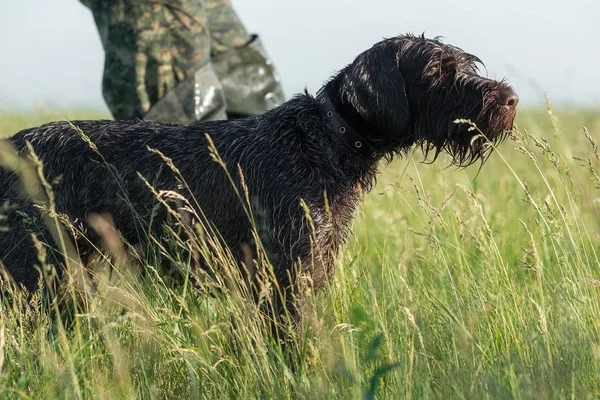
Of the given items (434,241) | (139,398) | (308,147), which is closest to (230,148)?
(308,147)

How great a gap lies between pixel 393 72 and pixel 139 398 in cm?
200

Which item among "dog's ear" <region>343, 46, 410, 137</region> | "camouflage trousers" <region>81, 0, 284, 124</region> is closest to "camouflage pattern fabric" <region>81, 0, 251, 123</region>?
"camouflage trousers" <region>81, 0, 284, 124</region>

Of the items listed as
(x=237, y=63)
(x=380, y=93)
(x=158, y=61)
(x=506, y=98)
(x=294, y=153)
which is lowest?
(x=294, y=153)

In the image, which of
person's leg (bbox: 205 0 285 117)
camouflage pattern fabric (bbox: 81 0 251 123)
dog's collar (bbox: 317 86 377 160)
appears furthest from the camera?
person's leg (bbox: 205 0 285 117)

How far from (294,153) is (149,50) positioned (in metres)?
1.98

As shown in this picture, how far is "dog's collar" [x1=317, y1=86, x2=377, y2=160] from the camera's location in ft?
13.4

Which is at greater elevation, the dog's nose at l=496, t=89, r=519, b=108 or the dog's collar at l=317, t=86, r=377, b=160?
the dog's nose at l=496, t=89, r=519, b=108

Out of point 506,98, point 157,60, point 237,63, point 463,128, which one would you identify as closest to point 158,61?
point 157,60

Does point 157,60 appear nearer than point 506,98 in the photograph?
No

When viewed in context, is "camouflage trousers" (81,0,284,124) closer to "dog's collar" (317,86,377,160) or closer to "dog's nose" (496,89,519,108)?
"dog's collar" (317,86,377,160)

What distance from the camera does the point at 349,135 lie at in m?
4.10

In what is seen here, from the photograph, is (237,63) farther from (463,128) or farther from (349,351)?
(349,351)

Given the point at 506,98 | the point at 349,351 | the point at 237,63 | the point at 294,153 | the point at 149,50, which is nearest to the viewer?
the point at 349,351

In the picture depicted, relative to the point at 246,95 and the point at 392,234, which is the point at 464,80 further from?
the point at 246,95
